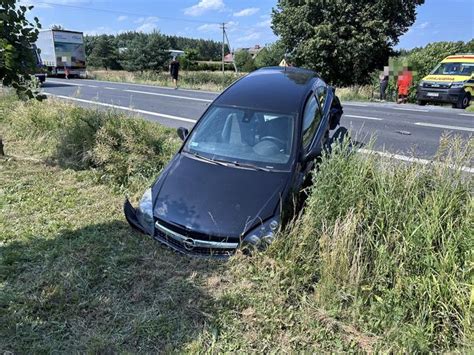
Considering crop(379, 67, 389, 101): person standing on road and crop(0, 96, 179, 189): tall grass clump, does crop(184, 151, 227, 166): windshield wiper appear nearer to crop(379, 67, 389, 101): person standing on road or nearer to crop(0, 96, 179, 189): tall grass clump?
crop(0, 96, 179, 189): tall grass clump

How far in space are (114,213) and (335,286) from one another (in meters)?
2.70

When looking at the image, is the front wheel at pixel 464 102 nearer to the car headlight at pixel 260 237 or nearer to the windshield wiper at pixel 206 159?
the windshield wiper at pixel 206 159

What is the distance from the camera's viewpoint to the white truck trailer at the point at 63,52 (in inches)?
1224

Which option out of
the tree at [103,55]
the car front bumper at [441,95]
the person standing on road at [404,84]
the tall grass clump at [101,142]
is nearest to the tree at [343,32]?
the person standing on road at [404,84]

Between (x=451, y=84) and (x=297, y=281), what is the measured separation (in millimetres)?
16642

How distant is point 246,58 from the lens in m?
74.6

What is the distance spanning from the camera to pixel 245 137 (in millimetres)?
4379

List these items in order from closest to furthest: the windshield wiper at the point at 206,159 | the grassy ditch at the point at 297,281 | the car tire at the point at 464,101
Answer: the grassy ditch at the point at 297,281 < the windshield wiper at the point at 206,159 < the car tire at the point at 464,101

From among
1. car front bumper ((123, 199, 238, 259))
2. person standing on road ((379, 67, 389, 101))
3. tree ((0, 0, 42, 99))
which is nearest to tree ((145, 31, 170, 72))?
person standing on road ((379, 67, 389, 101))

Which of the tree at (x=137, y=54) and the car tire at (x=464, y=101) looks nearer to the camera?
the car tire at (x=464, y=101)

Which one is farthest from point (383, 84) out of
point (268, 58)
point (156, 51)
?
point (156, 51)

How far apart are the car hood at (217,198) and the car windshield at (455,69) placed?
16.8m

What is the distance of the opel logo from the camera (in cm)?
341

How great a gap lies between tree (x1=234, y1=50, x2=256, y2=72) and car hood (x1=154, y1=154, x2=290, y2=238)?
210 feet
